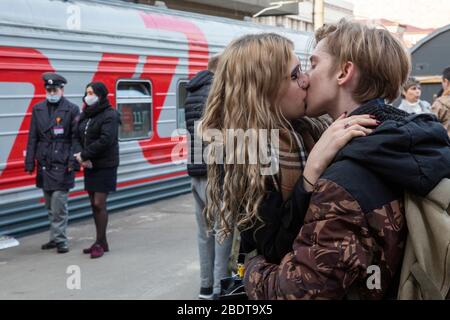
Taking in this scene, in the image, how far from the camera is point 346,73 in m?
1.67

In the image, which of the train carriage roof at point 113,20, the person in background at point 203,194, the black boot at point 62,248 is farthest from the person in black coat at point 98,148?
the person in background at point 203,194

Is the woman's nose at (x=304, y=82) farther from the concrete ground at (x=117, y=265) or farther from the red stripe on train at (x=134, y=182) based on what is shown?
the red stripe on train at (x=134, y=182)

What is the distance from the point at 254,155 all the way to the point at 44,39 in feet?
19.6

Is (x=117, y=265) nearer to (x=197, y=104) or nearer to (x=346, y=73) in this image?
(x=197, y=104)

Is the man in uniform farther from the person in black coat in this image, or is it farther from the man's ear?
the man's ear

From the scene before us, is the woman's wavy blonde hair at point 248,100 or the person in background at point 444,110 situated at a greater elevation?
the woman's wavy blonde hair at point 248,100

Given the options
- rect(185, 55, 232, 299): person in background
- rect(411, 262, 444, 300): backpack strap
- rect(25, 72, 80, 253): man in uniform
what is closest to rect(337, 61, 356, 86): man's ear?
rect(411, 262, 444, 300): backpack strap

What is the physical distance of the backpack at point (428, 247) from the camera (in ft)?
4.78

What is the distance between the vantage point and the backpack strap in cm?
146

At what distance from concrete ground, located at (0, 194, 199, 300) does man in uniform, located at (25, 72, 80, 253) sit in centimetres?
48

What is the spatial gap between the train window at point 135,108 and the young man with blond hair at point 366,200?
22.6 feet

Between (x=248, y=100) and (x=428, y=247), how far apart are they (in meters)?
0.67

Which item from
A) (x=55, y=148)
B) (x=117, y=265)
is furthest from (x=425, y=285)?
(x=55, y=148)

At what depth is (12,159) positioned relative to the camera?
6.69 meters
